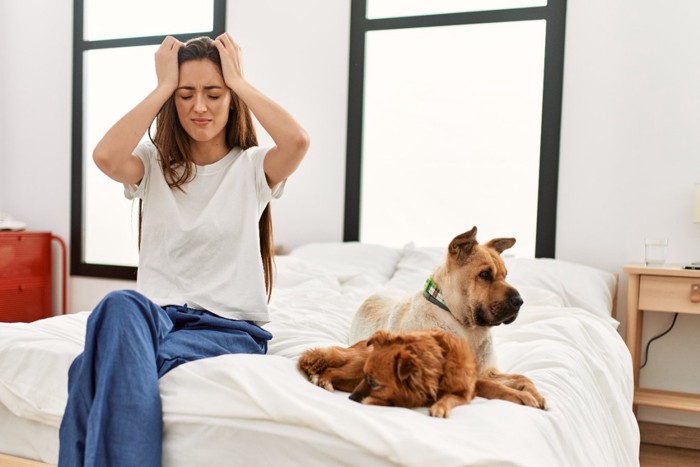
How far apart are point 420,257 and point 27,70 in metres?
3.22

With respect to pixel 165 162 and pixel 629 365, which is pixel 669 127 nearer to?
pixel 629 365

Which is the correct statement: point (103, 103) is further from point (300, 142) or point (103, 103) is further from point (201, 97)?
point (300, 142)

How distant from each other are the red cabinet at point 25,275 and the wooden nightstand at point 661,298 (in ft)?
11.6

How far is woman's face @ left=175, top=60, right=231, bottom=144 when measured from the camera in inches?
60.6

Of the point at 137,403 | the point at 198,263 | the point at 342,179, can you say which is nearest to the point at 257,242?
the point at 198,263

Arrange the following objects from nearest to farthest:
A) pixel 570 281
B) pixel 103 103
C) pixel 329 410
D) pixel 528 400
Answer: pixel 329 410 < pixel 528 400 < pixel 570 281 < pixel 103 103

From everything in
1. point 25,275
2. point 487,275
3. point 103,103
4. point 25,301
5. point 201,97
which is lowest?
point 25,301

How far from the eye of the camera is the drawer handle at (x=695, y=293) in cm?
248

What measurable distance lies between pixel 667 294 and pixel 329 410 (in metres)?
2.01

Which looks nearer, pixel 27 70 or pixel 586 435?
pixel 586 435

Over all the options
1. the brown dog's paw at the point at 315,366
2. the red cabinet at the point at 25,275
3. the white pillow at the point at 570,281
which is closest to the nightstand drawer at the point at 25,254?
the red cabinet at the point at 25,275

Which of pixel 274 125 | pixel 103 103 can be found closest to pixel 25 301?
pixel 103 103

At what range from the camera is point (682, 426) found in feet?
9.20

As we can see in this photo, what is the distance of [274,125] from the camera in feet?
4.98
